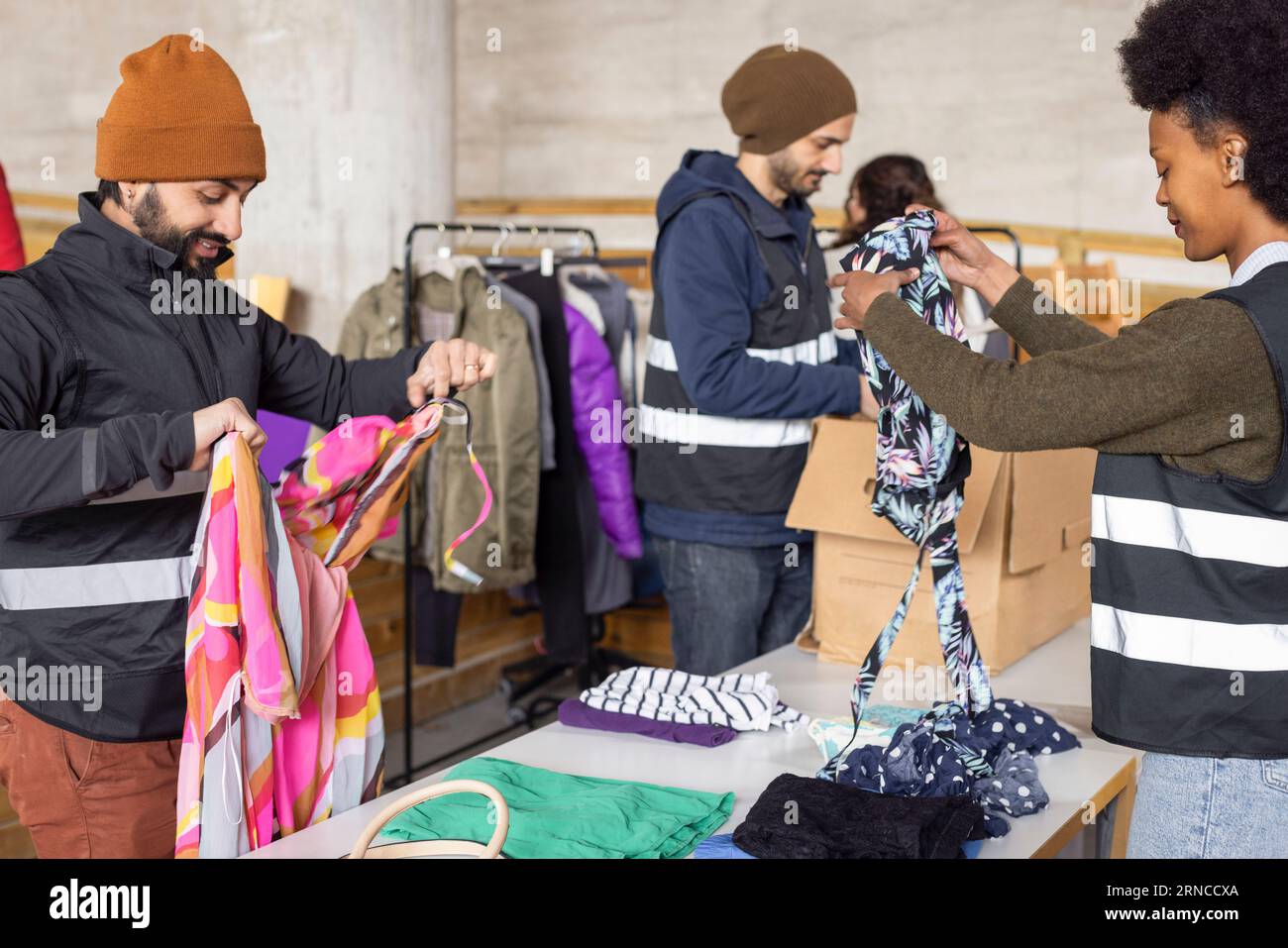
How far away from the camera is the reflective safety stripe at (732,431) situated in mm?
2598

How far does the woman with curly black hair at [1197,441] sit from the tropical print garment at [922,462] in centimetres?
35

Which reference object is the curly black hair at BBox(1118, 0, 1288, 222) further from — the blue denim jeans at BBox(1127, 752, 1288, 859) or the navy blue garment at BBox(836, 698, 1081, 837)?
the navy blue garment at BBox(836, 698, 1081, 837)

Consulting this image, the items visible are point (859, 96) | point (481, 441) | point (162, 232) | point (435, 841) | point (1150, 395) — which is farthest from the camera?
point (859, 96)

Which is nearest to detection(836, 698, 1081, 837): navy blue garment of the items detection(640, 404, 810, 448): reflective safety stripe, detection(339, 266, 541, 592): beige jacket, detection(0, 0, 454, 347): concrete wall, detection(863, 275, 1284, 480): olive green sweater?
detection(863, 275, 1284, 480): olive green sweater

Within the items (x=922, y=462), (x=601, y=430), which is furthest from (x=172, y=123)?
(x=601, y=430)

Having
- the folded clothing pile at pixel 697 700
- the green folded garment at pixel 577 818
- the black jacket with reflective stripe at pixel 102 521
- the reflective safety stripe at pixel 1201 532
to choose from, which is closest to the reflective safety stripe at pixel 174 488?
the black jacket with reflective stripe at pixel 102 521

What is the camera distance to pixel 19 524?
67.9 inches

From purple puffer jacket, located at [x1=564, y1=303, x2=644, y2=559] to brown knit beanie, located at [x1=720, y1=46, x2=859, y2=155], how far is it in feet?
4.03

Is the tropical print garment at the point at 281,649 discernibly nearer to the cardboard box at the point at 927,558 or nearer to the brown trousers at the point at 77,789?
the brown trousers at the point at 77,789

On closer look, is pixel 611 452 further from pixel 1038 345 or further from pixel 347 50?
pixel 1038 345

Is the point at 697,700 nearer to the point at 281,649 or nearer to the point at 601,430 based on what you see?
the point at 281,649

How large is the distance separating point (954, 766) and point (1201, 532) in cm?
51

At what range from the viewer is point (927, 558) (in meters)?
2.23
